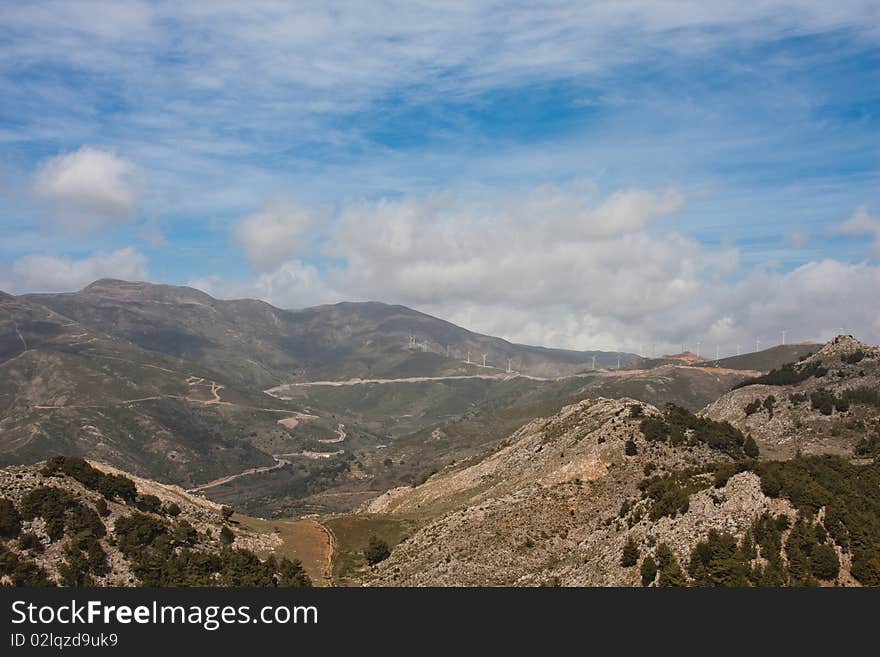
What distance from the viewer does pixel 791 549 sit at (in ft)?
190

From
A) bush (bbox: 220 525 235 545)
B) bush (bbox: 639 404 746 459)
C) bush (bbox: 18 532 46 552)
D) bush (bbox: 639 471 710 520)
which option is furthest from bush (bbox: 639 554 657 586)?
bush (bbox: 18 532 46 552)

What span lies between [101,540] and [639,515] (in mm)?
58271

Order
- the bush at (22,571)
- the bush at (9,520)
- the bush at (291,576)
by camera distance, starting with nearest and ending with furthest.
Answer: the bush at (22,571) → the bush at (9,520) → the bush at (291,576)

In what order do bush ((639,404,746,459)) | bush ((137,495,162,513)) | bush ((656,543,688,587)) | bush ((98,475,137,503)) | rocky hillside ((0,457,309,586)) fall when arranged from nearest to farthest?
bush ((656,543,688,587))
rocky hillside ((0,457,309,586))
bush ((98,475,137,503))
bush ((137,495,162,513))
bush ((639,404,746,459))

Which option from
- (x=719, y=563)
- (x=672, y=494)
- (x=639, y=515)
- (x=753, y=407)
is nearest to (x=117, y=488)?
(x=639, y=515)

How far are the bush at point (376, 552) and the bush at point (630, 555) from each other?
126ft

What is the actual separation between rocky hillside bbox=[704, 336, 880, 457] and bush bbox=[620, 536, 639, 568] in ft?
232

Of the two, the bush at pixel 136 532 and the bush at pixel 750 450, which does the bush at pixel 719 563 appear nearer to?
the bush at pixel 750 450

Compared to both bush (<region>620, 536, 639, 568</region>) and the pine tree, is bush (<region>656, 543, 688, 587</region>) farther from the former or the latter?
bush (<region>620, 536, 639, 568</region>)

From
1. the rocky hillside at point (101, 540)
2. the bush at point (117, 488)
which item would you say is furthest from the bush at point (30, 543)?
the bush at point (117, 488)

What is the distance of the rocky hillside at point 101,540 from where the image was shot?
2496 inches

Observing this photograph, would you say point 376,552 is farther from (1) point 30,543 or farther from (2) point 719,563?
(2) point 719,563

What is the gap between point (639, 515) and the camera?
7294 cm

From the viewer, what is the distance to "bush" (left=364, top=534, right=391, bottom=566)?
91.4m
